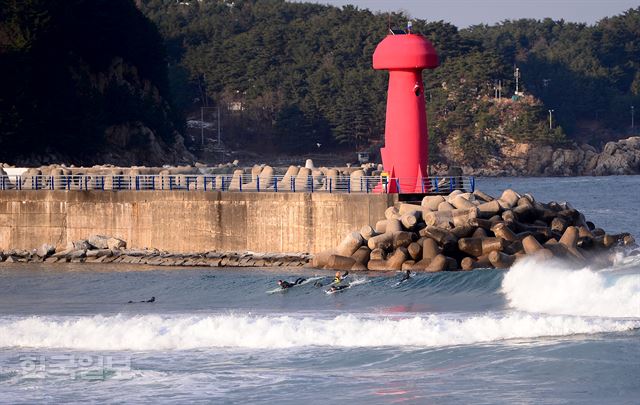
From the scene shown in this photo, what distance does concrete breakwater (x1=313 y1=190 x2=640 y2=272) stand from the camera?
31.2 meters

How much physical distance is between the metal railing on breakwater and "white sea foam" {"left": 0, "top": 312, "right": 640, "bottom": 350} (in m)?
10.5

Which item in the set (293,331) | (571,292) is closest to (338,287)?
(571,292)

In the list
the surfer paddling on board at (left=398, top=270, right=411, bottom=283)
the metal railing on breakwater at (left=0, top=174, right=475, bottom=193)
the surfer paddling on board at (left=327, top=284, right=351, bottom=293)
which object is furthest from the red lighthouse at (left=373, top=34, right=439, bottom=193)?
the surfer paddling on board at (left=327, top=284, right=351, bottom=293)

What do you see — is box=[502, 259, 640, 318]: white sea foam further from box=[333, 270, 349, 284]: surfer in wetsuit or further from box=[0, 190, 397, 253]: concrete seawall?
box=[0, 190, 397, 253]: concrete seawall

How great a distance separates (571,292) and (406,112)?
10193 millimetres

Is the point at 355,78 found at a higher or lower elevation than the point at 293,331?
higher

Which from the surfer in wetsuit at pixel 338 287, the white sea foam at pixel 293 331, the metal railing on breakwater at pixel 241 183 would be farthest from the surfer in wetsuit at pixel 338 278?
the white sea foam at pixel 293 331

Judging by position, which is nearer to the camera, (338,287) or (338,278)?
(338,287)

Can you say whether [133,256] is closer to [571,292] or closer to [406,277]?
[406,277]

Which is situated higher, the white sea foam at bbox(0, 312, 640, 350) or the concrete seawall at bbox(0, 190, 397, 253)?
the concrete seawall at bbox(0, 190, 397, 253)

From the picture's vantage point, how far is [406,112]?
34.9 meters

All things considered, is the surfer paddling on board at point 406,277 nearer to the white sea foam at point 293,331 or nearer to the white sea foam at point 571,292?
the white sea foam at point 571,292
